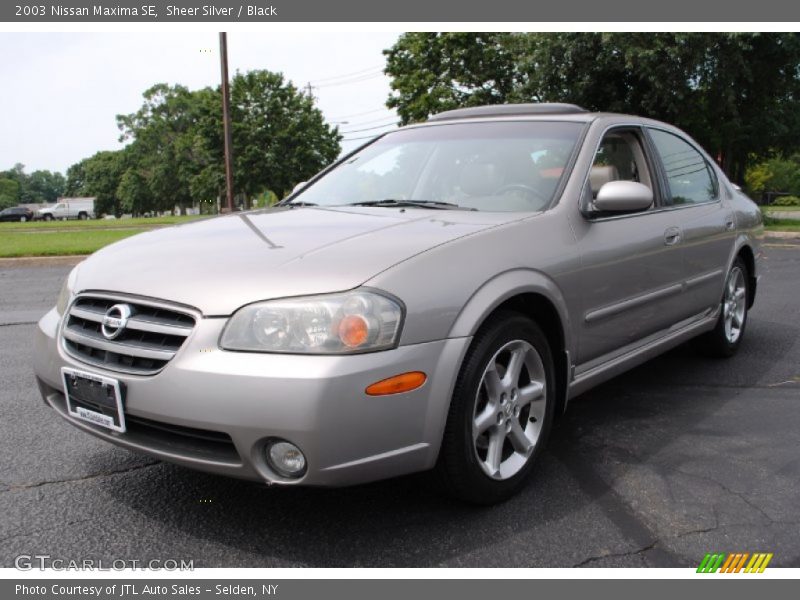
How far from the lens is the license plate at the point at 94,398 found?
2.40 metres

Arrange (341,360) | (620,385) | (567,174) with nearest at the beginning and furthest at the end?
(341,360) < (567,174) < (620,385)

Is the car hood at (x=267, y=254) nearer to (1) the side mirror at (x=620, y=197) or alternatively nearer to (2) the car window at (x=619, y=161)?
(1) the side mirror at (x=620, y=197)

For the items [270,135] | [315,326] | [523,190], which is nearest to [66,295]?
[315,326]

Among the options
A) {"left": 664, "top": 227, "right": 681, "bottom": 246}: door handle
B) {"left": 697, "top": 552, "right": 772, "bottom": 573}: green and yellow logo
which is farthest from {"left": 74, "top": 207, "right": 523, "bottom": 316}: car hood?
{"left": 697, "top": 552, "right": 772, "bottom": 573}: green and yellow logo

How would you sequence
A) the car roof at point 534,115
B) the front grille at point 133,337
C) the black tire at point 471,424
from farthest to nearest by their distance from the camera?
the car roof at point 534,115 < the black tire at point 471,424 < the front grille at point 133,337

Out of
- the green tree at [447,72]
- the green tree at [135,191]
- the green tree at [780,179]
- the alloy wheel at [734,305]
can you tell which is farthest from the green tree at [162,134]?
the alloy wheel at [734,305]

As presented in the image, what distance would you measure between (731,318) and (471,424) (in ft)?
10.6

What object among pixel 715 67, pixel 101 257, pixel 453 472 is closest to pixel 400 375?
pixel 453 472

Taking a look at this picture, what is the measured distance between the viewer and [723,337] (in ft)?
16.0

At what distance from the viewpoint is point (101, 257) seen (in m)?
2.95

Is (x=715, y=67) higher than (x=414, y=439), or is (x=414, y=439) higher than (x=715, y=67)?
(x=715, y=67)

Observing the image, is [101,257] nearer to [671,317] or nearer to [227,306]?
[227,306]

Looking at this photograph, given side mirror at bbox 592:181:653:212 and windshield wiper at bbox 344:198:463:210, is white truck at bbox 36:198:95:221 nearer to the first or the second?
windshield wiper at bbox 344:198:463:210
